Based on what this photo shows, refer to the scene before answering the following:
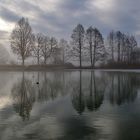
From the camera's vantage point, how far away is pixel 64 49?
3196 inches

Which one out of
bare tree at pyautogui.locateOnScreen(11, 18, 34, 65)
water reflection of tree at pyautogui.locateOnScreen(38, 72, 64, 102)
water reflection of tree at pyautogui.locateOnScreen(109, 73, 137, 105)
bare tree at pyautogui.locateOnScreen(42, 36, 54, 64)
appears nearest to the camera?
water reflection of tree at pyautogui.locateOnScreen(109, 73, 137, 105)

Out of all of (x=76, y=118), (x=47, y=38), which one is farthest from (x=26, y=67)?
(x=76, y=118)

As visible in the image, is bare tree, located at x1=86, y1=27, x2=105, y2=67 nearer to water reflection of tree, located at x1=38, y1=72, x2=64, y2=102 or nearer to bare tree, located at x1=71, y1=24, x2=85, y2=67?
bare tree, located at x1=71, y1=24, x2=85, y2=67

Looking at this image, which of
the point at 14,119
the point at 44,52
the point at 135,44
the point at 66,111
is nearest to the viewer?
the point at 14,119

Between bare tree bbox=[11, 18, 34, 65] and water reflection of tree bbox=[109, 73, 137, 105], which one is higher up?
bare tree bbox=[11, 18, 34, 65]

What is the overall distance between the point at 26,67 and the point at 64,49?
25387 mm

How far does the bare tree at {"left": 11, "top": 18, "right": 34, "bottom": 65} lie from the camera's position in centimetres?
5910

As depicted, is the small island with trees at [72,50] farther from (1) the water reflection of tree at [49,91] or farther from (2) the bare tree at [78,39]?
(1) the water reflection of tree at [49,91]

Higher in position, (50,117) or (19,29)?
(19,29)

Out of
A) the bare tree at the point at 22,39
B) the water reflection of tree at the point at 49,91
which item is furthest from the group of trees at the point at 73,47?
the water reflection of tree at the point at 49,91

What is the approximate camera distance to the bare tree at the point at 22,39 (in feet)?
194

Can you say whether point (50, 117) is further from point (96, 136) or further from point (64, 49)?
point (64, 49)

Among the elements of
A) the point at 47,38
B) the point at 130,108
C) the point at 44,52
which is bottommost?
the point at 130,108

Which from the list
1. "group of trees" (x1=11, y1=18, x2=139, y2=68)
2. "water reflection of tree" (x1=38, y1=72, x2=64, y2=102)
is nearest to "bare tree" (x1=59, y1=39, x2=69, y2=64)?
"group of trees" (x1=11, y1=18, x2=139, y2=68)
